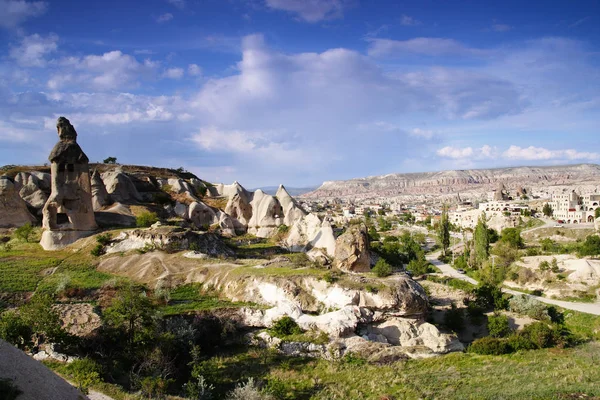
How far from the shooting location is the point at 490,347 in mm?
19953

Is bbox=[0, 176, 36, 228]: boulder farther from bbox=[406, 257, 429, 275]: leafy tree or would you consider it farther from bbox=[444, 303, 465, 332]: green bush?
bbox=[406, 257, 429, 275]: leafy tree

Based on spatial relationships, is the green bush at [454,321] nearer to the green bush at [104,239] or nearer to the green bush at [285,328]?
the green bush at [285,328]

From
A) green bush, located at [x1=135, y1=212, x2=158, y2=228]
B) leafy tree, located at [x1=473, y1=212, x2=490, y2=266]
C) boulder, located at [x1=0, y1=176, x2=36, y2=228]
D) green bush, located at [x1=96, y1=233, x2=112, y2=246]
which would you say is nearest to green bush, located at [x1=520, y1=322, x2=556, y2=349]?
green bush, located at [x1=96, y1=233, x2=112, y2=246]

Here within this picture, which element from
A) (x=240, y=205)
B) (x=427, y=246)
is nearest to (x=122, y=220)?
(x=240, y=205)

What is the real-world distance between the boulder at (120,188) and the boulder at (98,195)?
1006mm

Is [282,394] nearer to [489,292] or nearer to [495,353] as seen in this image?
[495,353]

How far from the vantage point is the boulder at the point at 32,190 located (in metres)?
37.2

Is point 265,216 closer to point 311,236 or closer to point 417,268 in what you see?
point 311,236

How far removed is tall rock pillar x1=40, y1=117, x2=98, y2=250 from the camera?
2812cm

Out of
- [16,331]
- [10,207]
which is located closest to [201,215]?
[10,207]

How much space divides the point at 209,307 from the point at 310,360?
5965 mm

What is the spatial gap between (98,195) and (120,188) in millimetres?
4266

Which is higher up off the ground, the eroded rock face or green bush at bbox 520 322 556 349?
the eroded rock face

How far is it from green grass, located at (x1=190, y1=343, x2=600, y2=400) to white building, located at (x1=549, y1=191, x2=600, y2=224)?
66.0 metres
